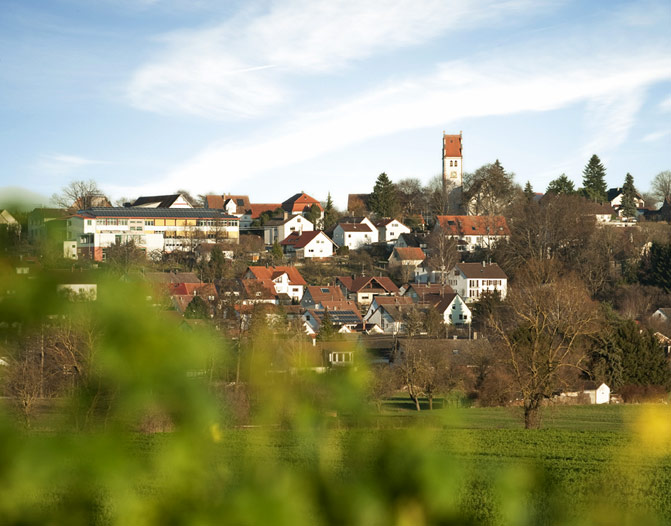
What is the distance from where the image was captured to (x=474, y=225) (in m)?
73.6

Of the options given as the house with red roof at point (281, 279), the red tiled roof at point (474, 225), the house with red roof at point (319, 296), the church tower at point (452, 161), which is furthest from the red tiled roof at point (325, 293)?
the church tower at point (452, 161)

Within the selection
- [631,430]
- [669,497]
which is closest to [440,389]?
[669,497]

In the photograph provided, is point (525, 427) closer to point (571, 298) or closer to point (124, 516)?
point (571, 298)

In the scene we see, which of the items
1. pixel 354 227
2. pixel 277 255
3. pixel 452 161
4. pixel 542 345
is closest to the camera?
pixel 542 345

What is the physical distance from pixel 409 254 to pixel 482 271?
10.5 metres

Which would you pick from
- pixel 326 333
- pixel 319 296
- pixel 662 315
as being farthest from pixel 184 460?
pixel 319 296

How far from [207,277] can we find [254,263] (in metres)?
12.5

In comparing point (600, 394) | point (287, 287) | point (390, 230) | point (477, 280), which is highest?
point (390, 230)

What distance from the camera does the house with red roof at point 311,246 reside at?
73375 mm

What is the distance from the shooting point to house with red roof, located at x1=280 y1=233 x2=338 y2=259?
241 feet

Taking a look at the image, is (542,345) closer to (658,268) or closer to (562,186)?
(658,268)

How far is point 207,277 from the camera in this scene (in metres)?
56.8

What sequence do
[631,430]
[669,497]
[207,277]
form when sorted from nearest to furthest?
[631,430], [669,497], [207,277]

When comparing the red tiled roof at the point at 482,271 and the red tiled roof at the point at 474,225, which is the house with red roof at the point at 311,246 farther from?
the red tiled roof at the point at 482,271
